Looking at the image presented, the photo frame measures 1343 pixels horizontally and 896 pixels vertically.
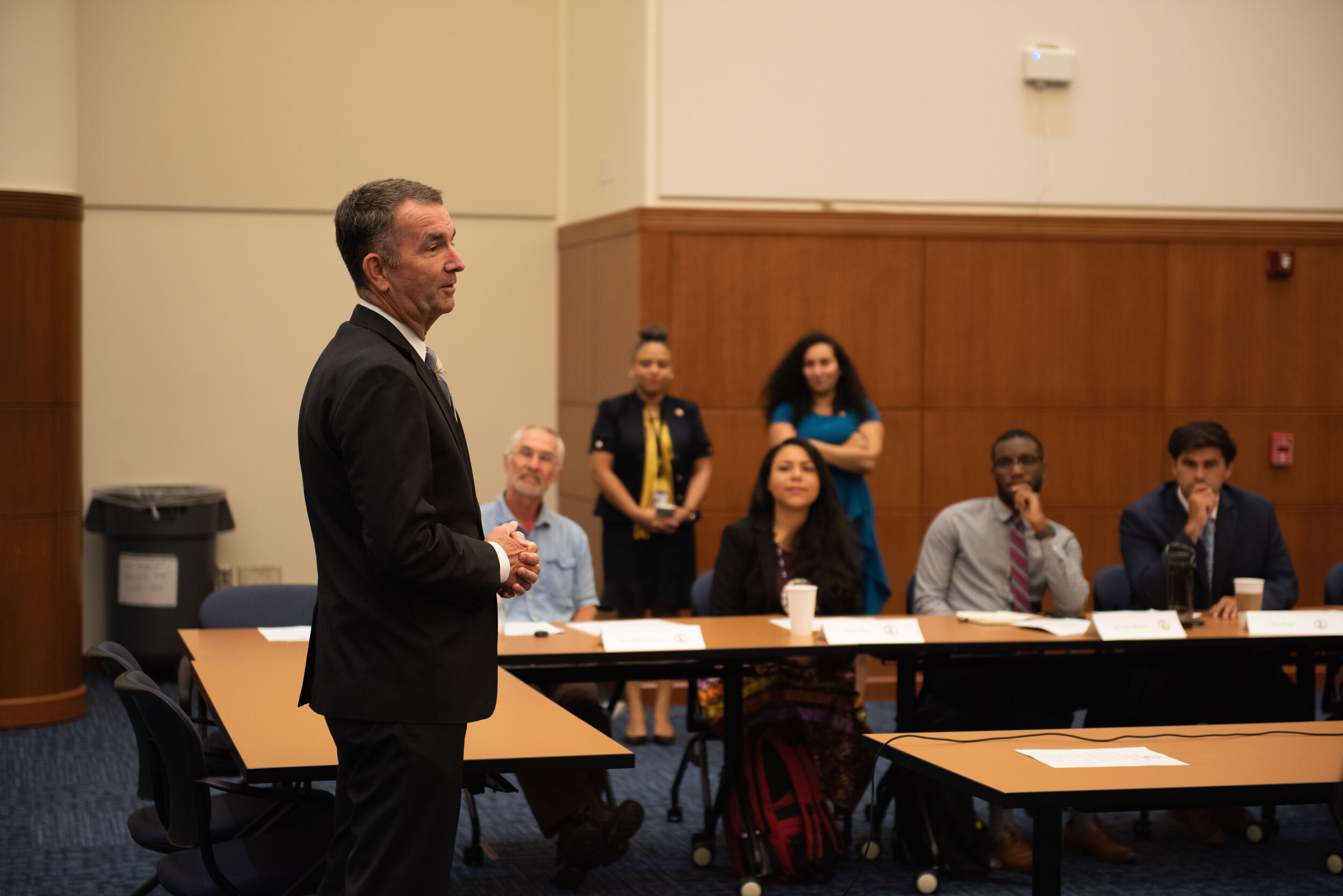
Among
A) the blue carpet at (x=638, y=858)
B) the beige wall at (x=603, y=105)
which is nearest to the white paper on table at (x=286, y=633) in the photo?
the blue carpet at (x=638, y=858)

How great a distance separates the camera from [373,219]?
2.10 m

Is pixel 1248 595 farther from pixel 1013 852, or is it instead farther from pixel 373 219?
pixel 373 219

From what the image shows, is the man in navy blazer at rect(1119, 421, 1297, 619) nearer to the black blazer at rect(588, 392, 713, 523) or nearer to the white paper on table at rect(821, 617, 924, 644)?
the white paper on table at rect(821, 617, 924, 644)

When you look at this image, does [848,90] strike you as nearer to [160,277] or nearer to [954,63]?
[954,63]

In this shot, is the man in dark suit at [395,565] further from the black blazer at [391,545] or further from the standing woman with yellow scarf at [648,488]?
the standing woman with yellow scarf at [648,488]

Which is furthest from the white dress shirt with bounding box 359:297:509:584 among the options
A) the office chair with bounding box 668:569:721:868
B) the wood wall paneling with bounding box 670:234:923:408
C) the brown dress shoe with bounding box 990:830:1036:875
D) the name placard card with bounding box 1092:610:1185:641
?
the wood wall paneling with bounding box 670:234:923:408

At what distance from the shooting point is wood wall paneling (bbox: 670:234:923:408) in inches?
253

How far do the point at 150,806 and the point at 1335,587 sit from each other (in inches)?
161

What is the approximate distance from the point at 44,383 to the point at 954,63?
4.44 metres

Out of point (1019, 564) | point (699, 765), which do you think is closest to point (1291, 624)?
point (1019, 564)

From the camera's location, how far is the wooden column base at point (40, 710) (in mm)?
5973

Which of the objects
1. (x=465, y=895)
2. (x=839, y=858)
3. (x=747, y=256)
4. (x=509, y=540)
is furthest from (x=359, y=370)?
(x=747, y=256)

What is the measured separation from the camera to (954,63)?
658cm

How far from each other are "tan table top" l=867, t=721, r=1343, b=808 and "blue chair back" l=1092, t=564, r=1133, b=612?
1.84 metres
